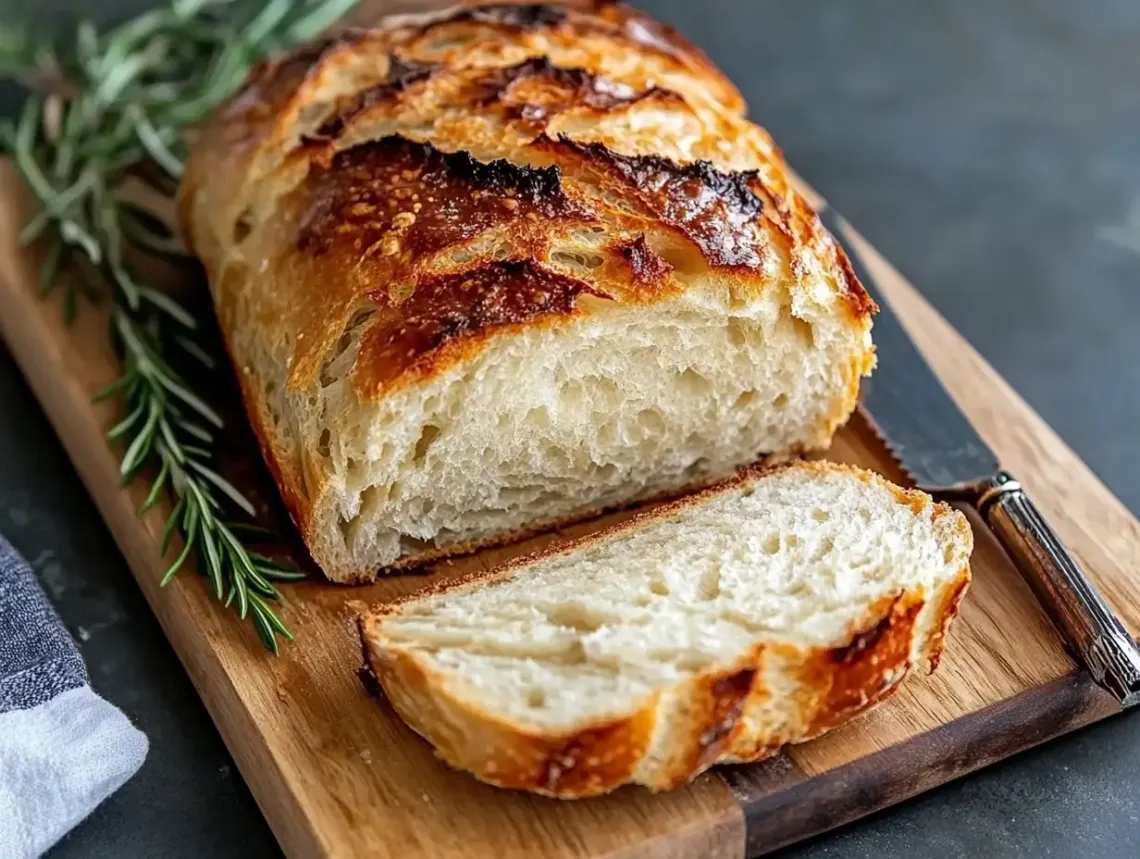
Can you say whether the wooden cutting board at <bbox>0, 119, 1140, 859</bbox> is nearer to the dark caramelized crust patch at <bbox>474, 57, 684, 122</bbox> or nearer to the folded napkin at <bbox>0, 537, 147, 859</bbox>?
the folded napkin at <bbox>0, 537, 147, 859</bbox>

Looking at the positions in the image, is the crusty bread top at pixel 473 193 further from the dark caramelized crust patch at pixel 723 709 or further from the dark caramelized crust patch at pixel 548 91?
the dark caramelized crust patch at pixel 723 709

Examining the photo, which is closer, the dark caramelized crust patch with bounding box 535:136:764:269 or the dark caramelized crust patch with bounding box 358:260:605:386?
the dark caramelized crust patch with bounding box 358:260:605:386

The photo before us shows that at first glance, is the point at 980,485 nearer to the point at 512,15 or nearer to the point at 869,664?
the point at 869,664

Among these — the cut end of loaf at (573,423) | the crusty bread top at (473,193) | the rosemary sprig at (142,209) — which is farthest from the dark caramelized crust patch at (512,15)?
the cut end of loaf at (573,423)

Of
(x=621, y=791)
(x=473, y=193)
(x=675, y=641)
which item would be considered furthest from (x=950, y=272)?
(x=621, y=791)

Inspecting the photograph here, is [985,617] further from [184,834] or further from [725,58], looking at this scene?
[725,58]

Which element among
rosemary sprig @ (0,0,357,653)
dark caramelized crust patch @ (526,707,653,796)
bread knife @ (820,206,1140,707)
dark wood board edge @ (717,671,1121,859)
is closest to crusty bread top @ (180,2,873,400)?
rosemary sprig @ (0,0,357,653)

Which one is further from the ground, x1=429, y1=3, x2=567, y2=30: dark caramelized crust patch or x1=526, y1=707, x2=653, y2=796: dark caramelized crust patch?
x1=429, y1=3, x2=567, y2=30: dark caramelized crust patch
